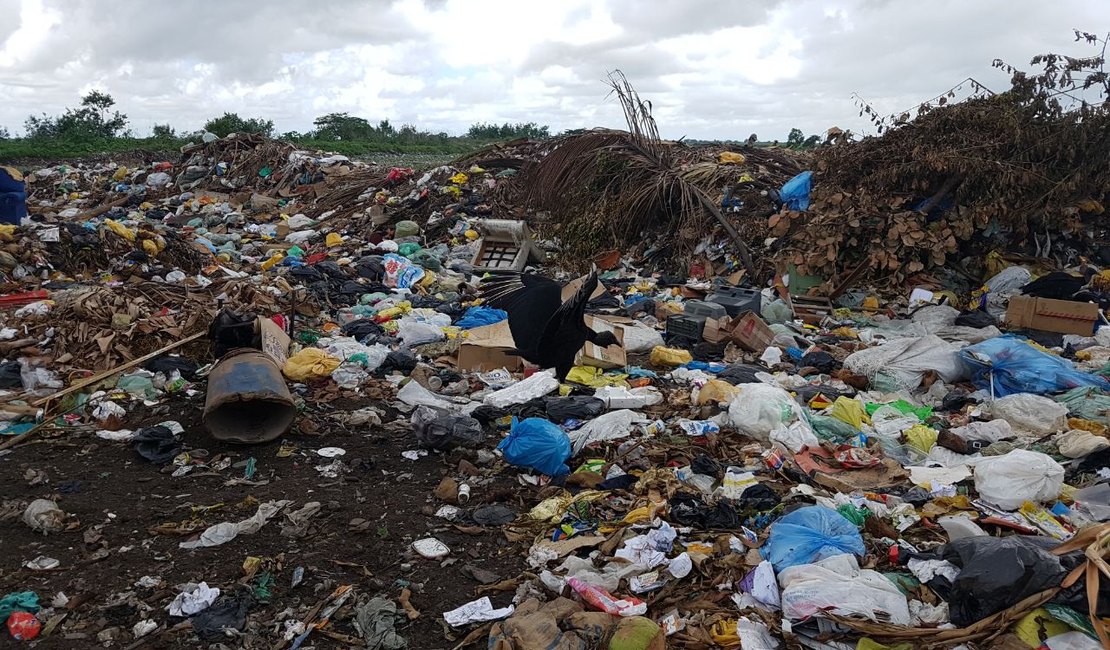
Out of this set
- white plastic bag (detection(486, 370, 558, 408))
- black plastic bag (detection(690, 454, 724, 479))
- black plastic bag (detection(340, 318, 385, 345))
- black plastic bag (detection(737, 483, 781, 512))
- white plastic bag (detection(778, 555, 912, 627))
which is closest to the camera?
white plastic bag (detection(778, 555, 912, 627))

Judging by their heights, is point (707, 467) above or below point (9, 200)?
below

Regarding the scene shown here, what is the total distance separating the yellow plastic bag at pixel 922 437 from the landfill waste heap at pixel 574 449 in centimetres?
1

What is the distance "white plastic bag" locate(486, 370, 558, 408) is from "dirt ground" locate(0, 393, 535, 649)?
721mm

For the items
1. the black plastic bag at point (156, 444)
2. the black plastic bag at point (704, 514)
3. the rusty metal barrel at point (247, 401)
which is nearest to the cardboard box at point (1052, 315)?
the black plastic bag at point (704, 514)

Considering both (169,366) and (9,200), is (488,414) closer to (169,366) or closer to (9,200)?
(169,366)

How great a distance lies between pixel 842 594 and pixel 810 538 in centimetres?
42

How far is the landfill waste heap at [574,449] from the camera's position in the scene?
2.91 meters

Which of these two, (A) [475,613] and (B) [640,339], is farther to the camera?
(B) [640,339]

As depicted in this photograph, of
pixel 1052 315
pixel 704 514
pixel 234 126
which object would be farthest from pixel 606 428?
pixel 234 126

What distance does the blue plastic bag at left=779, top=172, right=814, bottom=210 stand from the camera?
31.1ft

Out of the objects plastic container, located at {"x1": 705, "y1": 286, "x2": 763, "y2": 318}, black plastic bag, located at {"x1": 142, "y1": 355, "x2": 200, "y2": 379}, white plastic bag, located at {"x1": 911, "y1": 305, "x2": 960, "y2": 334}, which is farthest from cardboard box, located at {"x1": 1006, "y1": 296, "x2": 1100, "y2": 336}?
black plastic bag, located at {"x1": 142, "y1": 355, "x2": 200, "y2": 379}

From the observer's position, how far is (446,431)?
15.2ft

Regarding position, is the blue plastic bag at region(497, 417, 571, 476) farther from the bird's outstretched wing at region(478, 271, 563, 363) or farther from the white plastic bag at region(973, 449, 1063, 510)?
the white plastic bag at region(973, 449, 1063, 510)

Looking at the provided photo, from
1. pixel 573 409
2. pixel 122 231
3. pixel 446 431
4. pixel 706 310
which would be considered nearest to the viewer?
pixel 446 431
